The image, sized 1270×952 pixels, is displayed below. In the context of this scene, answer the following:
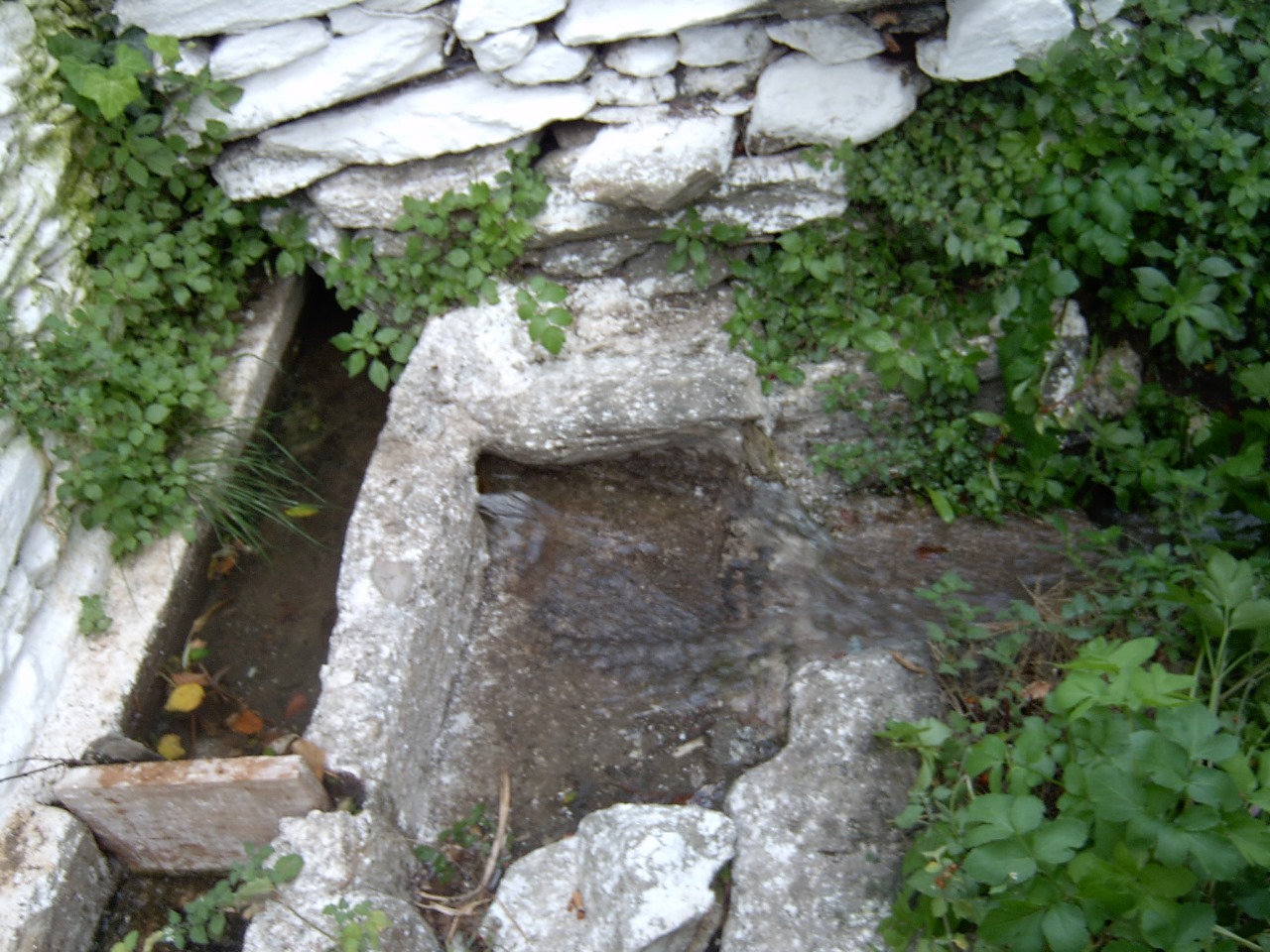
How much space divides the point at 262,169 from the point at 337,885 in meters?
2.16

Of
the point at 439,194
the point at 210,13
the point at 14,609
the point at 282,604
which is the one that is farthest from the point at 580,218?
the point at 14,609

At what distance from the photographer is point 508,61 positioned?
2.94 meters

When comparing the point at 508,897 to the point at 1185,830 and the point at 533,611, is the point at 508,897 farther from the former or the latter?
the point at 1185,830

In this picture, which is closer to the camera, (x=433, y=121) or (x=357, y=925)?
(x=357, y=925)

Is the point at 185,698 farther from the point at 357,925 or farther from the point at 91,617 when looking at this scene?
the point at 357,925

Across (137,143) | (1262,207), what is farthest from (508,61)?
(1262,207)

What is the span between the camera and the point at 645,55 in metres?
2.98

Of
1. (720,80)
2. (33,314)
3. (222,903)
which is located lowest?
(222,903)

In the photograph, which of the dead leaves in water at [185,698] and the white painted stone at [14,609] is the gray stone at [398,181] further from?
the dead leaves in water at [185,698]

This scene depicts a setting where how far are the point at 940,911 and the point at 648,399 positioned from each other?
1.70 m

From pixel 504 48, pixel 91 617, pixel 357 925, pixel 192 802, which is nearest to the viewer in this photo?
pixel 357 925

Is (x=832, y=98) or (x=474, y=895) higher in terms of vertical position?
(x=832, y=98)

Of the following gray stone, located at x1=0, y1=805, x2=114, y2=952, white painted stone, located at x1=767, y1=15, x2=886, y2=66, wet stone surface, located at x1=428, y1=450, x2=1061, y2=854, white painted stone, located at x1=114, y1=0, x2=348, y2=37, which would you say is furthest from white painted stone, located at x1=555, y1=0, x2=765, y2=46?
gray stone, located at x1=0, y1=805, x2=114, y2=952

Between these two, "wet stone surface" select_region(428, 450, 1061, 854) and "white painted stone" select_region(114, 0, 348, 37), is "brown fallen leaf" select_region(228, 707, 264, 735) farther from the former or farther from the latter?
"white painted stone" select_region(114, 0, 348, 37)
